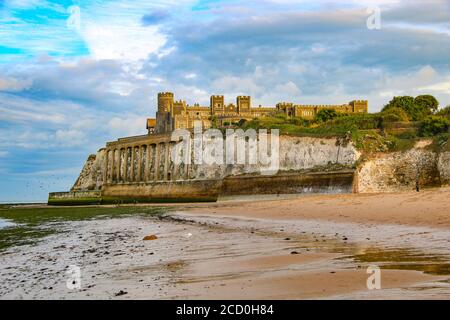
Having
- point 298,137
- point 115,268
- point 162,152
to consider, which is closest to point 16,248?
point 115,268

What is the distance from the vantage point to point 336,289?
6273 millimetres

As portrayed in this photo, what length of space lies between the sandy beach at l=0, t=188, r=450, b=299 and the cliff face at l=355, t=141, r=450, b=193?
61.2 feet

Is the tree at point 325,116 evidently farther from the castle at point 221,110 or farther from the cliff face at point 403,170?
the cliff face at point 403,170

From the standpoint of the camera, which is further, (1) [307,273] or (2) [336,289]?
(1) [307,273]

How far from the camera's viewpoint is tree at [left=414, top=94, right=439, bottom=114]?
74056 mm

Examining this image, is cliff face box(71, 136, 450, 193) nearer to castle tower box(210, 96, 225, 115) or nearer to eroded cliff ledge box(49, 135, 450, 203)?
eroded cliff ledge box(49, 135, 450, 203)

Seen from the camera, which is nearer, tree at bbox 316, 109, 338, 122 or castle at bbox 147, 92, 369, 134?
tree at bbox 316, 109, 338, 122

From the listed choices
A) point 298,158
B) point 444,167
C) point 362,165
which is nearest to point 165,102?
point 298,158

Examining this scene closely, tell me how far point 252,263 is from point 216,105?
98.8 meters

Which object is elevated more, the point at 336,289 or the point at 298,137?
the point at 298,137

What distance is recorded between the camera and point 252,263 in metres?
9.13

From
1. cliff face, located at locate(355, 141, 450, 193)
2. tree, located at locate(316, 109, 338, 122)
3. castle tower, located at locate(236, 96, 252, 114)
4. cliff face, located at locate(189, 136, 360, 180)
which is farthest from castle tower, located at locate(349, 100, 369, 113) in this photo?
cliff face, located at locate(355, 141, 450, 193)
